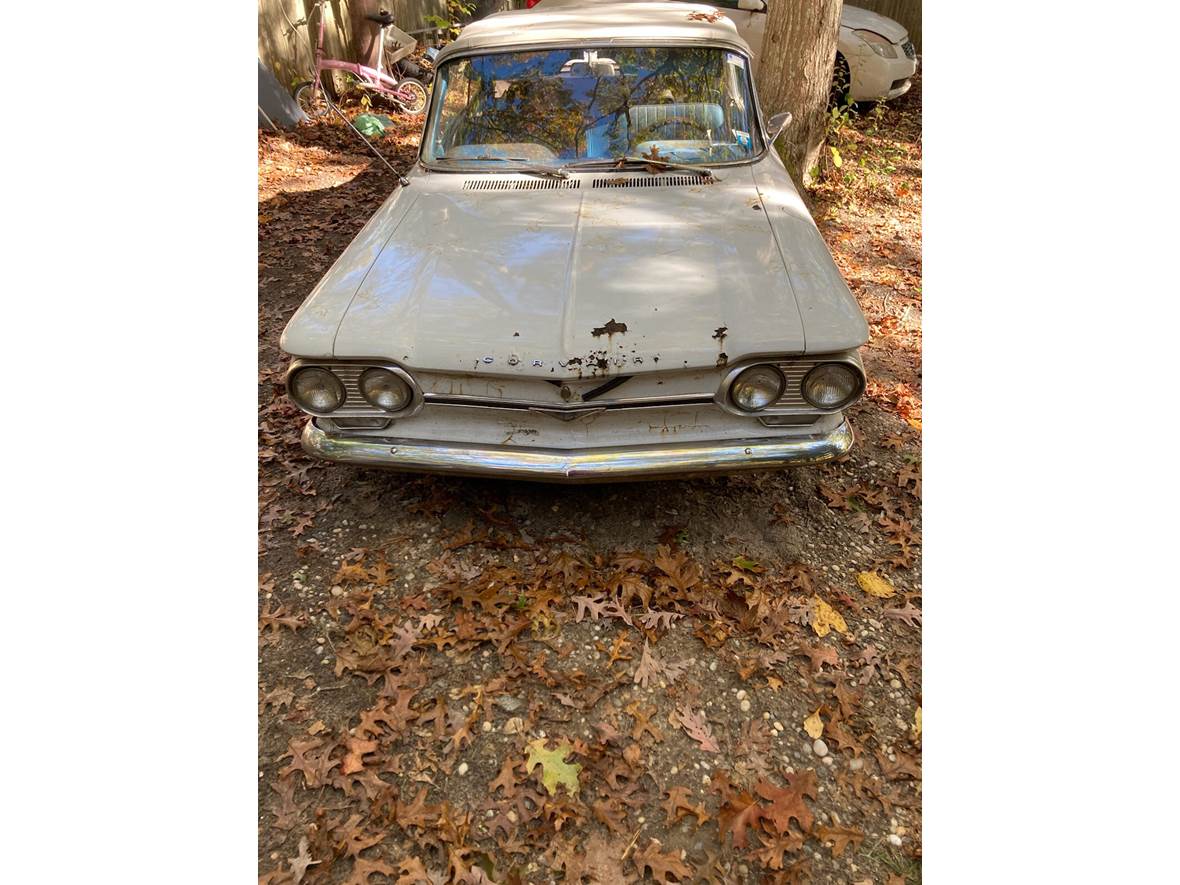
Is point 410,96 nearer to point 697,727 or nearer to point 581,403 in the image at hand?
point 581,403

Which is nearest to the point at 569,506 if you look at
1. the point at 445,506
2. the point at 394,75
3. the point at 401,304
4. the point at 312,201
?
the point at 445,506

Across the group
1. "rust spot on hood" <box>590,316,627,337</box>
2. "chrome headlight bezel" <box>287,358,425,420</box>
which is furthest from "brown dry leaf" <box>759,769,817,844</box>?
"chrome headlight bezel" <box>287,358,425,420</box>

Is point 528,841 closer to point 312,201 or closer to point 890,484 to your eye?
point 890,484

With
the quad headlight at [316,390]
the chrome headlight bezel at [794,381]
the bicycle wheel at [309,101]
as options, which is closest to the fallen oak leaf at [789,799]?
the chrome headlight bezel at [794,381]

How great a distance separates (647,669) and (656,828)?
52cm

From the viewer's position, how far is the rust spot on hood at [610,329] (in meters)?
2.42

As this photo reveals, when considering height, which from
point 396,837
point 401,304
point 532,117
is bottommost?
point 396,837

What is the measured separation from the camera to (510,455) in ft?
8.41

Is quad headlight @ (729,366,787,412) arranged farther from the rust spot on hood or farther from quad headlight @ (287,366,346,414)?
quad headlight @ (287,366,346,414)

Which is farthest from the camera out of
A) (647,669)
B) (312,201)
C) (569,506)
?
(312,201)

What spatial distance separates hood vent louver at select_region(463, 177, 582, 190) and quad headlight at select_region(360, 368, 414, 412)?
3.79 ft

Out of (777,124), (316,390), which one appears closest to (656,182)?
(777,124)

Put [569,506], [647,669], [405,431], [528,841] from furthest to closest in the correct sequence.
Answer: [569,506] → [405,431] → [647,669] → [528,841]

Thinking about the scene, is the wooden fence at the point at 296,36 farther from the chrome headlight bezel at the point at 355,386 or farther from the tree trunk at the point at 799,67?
the chrome headlight bezel at the point at 355,386
